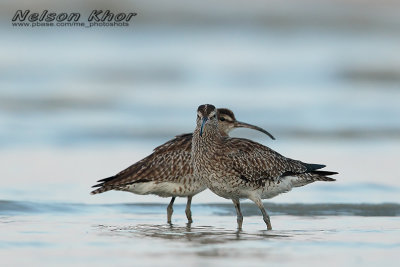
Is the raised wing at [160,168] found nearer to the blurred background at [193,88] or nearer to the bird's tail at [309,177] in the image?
the blurred background at [193,88]

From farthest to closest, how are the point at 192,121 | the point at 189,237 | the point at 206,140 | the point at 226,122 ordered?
1. the point at 192,121
2. the point at 226,122
3. the point at 206,140
4. the point at 189,237

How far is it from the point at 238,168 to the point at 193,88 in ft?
Answer: 37.9

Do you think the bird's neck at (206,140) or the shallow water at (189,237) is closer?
the shallow water at (189,237)

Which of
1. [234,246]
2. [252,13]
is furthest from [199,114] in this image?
[252,13]

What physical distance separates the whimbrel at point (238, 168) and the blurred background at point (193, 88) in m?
1.71

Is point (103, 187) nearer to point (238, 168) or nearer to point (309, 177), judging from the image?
point (238, 168)

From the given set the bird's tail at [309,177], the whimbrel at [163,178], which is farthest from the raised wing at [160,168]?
the bird's tail at [309,177]

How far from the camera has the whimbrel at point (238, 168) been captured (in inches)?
412

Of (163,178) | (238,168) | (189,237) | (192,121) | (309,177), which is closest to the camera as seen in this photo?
(189,237)

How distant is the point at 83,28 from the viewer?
29.7m

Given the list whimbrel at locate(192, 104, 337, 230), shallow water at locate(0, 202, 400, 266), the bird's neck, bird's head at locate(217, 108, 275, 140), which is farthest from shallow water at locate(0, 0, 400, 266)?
bird's head at locate(217, 108, 275, 140)

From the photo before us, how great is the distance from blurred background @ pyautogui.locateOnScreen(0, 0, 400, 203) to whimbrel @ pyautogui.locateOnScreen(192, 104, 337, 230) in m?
1.71

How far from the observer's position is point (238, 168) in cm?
1048

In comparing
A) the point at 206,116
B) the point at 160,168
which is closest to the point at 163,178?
the point at 160,168
